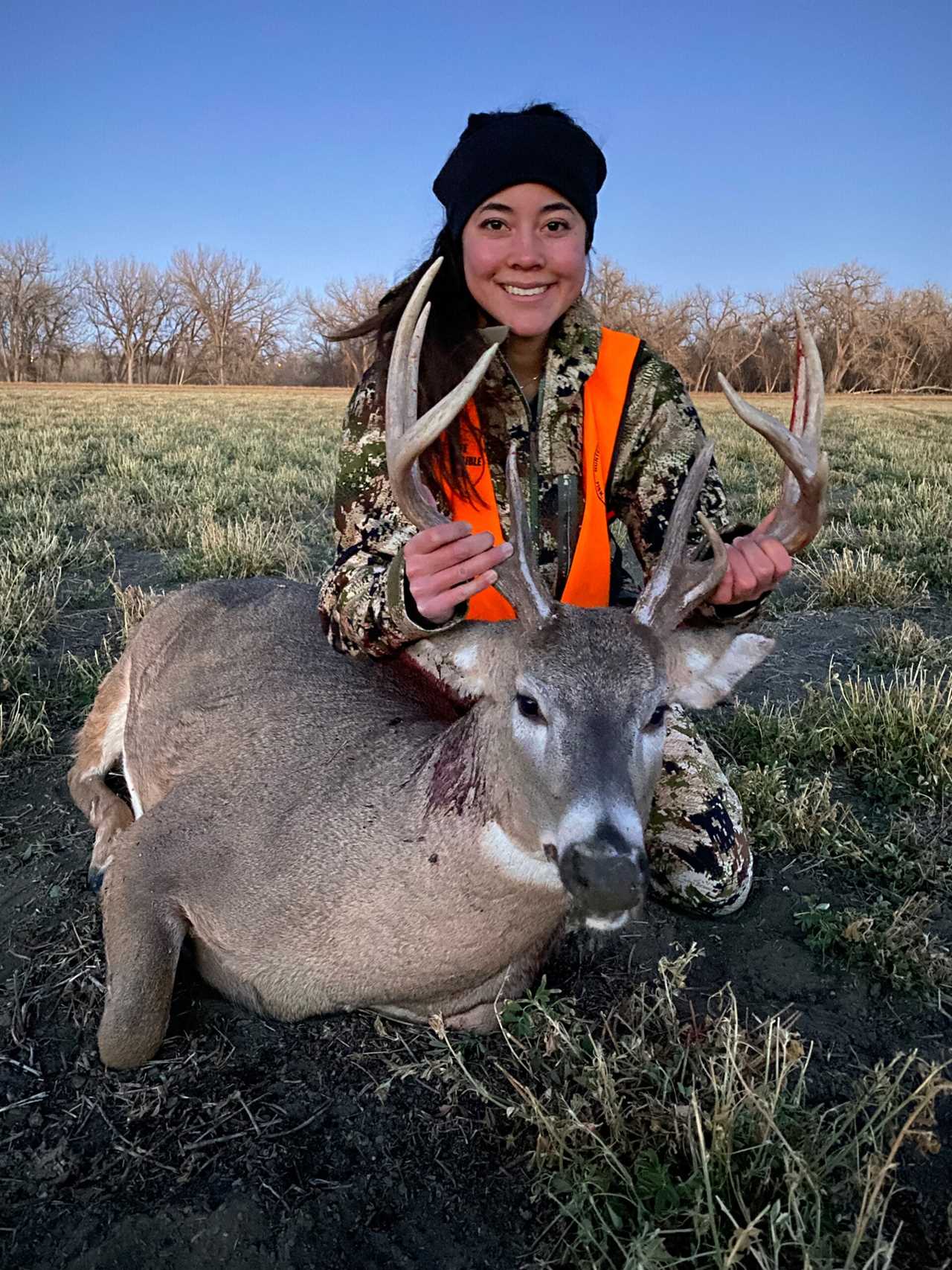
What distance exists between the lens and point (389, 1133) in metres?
2.24

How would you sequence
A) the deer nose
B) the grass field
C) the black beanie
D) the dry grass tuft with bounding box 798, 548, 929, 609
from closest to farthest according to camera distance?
the deer nose, the grass field, the black beanie, the dry grass tuft with bounding box 798, 548, 929, 609

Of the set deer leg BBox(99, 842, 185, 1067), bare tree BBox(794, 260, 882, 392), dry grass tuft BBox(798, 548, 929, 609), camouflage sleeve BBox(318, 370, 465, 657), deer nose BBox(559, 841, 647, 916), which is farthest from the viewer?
bare tree BBox(794, 260, 882, 392)

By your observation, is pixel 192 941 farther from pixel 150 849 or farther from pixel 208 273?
pixel 208 273

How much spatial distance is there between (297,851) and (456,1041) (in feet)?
2.12

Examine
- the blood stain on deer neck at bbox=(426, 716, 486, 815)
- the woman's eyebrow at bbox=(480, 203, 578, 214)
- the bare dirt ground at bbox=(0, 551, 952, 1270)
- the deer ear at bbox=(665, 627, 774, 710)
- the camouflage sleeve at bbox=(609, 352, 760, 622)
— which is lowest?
the bare dirt ground at bbox=(0, 551, 952, 1270)

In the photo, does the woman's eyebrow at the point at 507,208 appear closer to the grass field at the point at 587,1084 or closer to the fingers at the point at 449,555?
the fingers at the point at 449,555

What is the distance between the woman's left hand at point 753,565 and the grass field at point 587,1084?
0.99 metres

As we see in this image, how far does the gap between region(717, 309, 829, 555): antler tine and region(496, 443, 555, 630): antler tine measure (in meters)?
0.53

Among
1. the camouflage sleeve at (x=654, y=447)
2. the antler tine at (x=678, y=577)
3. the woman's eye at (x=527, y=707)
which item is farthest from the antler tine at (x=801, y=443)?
the camouflage sleeve at (x=654, y=447)

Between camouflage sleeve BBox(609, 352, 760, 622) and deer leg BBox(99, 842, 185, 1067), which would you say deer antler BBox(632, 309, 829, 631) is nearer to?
camouflage sleeve BBox(609, 352, 760, 622)

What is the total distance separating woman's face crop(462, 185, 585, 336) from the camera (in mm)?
2961

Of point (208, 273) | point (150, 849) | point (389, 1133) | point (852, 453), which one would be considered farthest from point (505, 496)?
point (208, 273)

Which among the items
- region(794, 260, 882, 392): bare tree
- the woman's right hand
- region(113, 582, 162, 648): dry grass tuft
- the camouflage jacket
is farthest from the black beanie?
region(794, 260, 882, 392): bare tree

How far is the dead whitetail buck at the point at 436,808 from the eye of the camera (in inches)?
80.9
